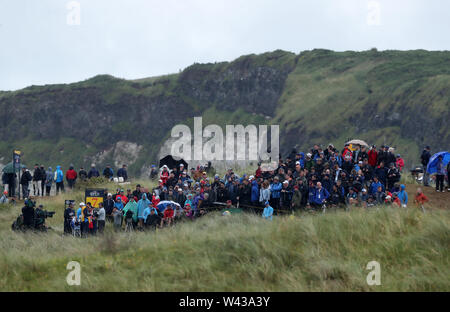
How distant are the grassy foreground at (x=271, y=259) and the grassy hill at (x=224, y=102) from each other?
62.3 meters

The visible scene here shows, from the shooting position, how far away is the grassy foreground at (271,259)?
31.8 ft

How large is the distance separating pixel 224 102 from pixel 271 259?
9481 centimetres

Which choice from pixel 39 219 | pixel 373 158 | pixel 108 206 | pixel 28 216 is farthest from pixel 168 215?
pixel 373 158

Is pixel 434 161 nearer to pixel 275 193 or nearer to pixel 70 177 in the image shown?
pixel 275 193

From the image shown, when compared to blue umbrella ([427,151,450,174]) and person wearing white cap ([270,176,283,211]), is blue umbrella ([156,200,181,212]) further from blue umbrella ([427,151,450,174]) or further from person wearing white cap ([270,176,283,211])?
blue umbrella ([427,151,450,174])

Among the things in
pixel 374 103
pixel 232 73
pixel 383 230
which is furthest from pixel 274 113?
pixel 383 230

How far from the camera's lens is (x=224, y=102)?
104 m

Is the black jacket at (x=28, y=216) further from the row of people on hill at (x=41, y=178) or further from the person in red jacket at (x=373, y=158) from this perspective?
the person in red jacket at (x=373, y=158)

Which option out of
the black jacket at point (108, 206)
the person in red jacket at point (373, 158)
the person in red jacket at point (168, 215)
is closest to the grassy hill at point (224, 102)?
the person in red jacket at point (373, 158)

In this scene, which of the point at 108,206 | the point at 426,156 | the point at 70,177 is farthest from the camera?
the point at 70,177

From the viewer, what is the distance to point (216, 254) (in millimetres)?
11055

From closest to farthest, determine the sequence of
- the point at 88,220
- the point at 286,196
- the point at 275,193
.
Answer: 1. the point at 286,196
2. the point at 88,220
3. the point at 275,193

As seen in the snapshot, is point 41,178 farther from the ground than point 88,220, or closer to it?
farther from the ground
